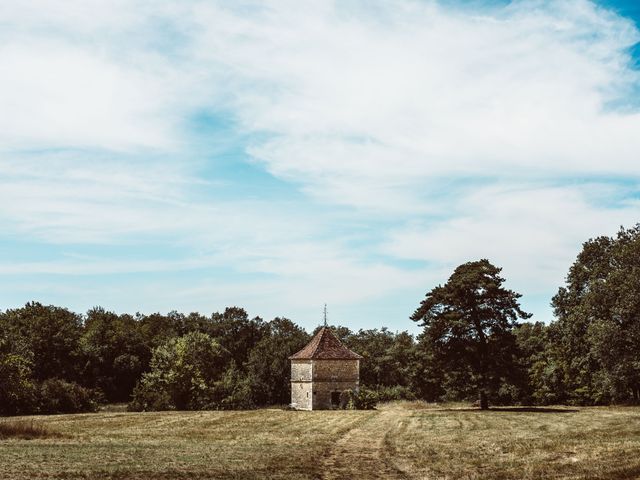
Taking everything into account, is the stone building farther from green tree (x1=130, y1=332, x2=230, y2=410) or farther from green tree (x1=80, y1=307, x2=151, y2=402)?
green tree (x1=80, y1=307, x2=151, y2=402)

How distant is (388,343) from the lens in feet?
351

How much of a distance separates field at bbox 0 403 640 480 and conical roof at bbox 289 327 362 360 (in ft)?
79.9

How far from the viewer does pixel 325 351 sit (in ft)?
204

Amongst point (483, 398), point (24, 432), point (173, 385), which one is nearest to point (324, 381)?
point (173, 385)

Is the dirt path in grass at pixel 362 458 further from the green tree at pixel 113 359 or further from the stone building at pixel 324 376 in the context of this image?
the green tree at pixel 113 359

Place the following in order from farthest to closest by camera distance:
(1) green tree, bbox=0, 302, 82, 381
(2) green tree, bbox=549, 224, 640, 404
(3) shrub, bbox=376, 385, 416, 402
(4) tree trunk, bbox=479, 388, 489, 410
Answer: (3) shrub, bbox=376, 385, 416, 402 < (1) green tree, bbox=0, 302, 82, 381 < (4) tree trunk, bbox=479, 388, 489, 410 < (2) green tree, bbox=549, 224, 640, 404

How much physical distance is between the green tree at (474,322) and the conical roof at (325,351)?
14358mm

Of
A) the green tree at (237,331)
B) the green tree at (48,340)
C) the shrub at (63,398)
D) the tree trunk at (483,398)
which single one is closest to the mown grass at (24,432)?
the shrub at (63,398)

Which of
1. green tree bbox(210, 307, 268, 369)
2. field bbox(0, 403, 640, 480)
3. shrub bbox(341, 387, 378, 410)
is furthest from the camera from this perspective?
green tree bbox(210, 307, 268, 369)

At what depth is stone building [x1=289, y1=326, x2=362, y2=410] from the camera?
6053cm

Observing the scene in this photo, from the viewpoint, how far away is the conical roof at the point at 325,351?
202 ft

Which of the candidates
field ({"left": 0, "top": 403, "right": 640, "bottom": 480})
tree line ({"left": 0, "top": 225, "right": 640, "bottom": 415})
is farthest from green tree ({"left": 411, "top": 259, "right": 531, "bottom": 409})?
field ({"left": 0, "top": 403, "right": 640, "bottom": 480})

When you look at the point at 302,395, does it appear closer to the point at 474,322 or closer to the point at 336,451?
the point at 474,322

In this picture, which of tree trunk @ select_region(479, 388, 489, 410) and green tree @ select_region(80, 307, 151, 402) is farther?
green tree @ select_region(80, 307, 151, 402)
